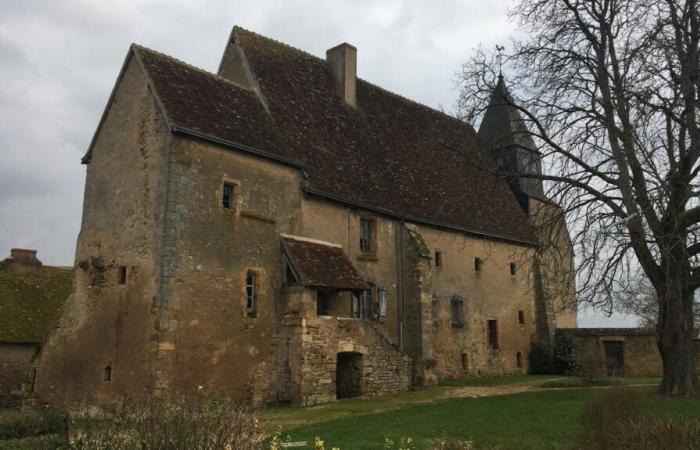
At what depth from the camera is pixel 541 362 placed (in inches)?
1081

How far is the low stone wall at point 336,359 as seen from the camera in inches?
655

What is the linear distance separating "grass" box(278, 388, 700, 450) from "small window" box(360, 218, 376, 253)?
6.38 metres

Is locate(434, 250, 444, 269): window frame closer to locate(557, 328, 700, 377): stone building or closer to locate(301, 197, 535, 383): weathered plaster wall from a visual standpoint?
locate(301, 197, 535, 383): weathered plaster wall

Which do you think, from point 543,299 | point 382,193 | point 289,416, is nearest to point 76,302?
point 289,416

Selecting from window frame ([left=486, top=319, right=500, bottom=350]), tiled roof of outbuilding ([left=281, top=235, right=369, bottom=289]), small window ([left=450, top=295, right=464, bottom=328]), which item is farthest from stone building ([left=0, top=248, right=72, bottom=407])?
window frame ([left=486, top=319, right=500, bottom=350])

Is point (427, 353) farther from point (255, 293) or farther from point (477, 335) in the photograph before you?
point (255, 293)

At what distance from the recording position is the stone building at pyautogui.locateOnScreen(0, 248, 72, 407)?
72.5 feet

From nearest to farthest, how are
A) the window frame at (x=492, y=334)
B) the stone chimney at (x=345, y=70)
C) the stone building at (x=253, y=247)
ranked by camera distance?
the stone building at (x=253, y=247)
the stone chimney at (x=345, y=70)
the window frame at (x=492, y=334)

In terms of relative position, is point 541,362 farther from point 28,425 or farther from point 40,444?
point 40,444

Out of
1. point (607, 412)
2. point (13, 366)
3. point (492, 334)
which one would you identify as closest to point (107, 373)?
point (13, 366)

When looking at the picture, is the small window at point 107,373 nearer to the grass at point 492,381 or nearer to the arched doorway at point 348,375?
the arched doorway at point 348,375

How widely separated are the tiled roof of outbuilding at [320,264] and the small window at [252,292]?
116cm

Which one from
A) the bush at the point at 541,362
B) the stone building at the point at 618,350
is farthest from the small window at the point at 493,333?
the stone building at the point at 618,350

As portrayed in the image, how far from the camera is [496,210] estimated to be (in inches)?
1081
